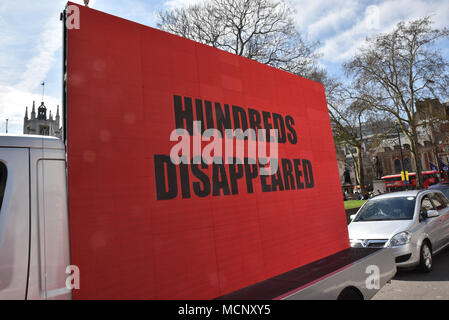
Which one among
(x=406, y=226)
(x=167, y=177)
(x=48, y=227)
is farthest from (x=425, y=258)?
(x=48, y=227)

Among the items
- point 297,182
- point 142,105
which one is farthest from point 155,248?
point 297,182

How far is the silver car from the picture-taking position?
249 inches

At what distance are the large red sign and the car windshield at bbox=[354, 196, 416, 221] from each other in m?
4.24

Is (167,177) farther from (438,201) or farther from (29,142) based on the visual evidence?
(438,201)

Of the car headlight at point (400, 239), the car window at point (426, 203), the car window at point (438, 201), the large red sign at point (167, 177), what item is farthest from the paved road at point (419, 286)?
the large red sign at point (167, 177)

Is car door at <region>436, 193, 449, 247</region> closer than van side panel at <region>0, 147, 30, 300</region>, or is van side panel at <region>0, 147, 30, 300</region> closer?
van side panel at <region>0, 147, 30, 300</region>

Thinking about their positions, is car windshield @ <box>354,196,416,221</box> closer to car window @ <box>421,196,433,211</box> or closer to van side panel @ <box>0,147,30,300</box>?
car window @ <box>421,196,433,211</box>

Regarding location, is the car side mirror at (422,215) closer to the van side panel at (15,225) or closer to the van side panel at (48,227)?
the van side panel at (48,227)

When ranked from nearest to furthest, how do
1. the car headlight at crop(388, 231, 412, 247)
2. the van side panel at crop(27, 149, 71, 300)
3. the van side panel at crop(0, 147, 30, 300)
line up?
1. the van side panel at crop(0, 147, 30, 300)
2. the van side panel at crop(27, 149, 71, 300)
3. the car headlight at crop(388, 231, 412, 247)

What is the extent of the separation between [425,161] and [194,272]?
81.2 m

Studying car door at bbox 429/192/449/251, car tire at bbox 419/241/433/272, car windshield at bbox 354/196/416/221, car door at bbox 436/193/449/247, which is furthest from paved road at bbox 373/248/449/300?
car windshield at bbox 354/196/416/221

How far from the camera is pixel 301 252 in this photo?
3.75m

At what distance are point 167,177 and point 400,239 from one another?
560 cm

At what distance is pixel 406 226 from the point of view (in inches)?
258
